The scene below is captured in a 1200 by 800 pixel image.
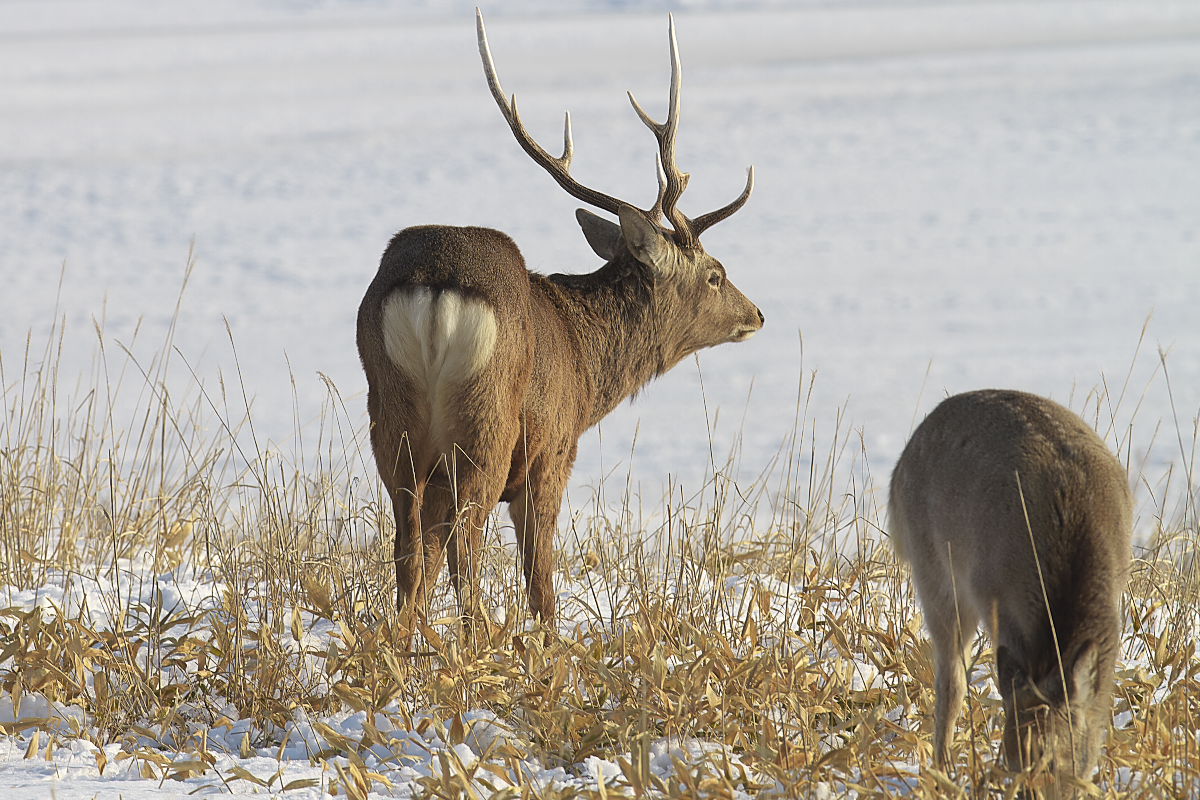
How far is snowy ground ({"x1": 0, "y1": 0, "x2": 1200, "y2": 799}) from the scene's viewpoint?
1219 centimetres

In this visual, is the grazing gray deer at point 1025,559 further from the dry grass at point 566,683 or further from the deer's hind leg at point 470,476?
the deer's hind leg at point 470,476

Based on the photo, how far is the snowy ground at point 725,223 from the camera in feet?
40.0

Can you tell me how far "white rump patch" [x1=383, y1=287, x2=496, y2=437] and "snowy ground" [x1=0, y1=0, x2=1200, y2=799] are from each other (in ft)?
4.63

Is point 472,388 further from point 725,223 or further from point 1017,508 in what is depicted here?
point 725,223

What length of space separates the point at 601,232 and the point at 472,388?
180cm

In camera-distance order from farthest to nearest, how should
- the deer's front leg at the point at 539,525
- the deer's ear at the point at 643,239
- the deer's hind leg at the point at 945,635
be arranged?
1. the deer's ear at the point at 643,239
2. the deer's front leg at the point at 539,525
3. the deer's hind leg at the point at 945,635

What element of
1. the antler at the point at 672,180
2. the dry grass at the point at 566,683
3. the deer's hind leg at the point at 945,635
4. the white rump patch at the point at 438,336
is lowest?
the dry grass at the point at 566,683

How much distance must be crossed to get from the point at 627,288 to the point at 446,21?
47688 mm

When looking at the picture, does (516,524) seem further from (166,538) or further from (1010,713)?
(1010,713)

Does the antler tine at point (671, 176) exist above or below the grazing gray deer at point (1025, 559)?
above

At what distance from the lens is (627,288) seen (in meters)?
6.14

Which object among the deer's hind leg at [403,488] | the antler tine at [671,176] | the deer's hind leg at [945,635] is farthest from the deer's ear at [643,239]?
the deer's hind leg at [945,635]

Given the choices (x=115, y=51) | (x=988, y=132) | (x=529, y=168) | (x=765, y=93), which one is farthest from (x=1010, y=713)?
(x=115, y=51)

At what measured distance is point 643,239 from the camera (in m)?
6.03
